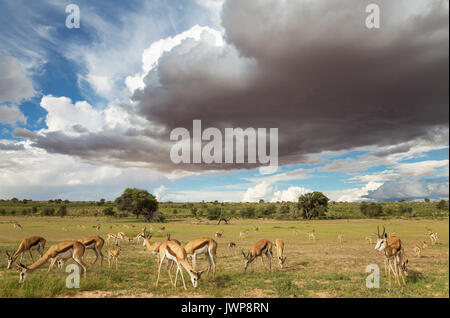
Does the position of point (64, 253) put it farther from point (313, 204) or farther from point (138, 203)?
point (313, 204)

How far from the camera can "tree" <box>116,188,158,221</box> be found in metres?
77.8

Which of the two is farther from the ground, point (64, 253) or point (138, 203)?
point (64, 253)

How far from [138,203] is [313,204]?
5588cm

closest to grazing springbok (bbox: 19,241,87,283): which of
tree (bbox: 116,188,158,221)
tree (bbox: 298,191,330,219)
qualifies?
tree (bbox: 116,188,158,221)

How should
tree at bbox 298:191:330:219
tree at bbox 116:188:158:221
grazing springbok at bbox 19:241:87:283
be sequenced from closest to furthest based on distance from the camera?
grazing springbok at bbox 19:241:87:283 < tree at bbox 116:188:158:221 < tree at bbox 298:191:330:219

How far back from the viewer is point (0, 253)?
71.2 ft

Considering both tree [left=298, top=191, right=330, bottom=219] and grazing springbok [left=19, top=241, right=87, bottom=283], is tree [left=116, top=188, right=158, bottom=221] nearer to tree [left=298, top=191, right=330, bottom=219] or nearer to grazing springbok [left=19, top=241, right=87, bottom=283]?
tree [left=298, top=191, right=330, bottom=219]

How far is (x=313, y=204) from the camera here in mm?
90312

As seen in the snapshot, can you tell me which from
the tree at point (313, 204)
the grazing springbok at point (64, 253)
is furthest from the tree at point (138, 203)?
the grazing springbok at point (64, 253)

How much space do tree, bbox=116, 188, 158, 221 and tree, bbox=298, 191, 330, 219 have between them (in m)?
48.4

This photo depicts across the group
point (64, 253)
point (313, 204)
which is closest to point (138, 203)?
point (313, 204)
